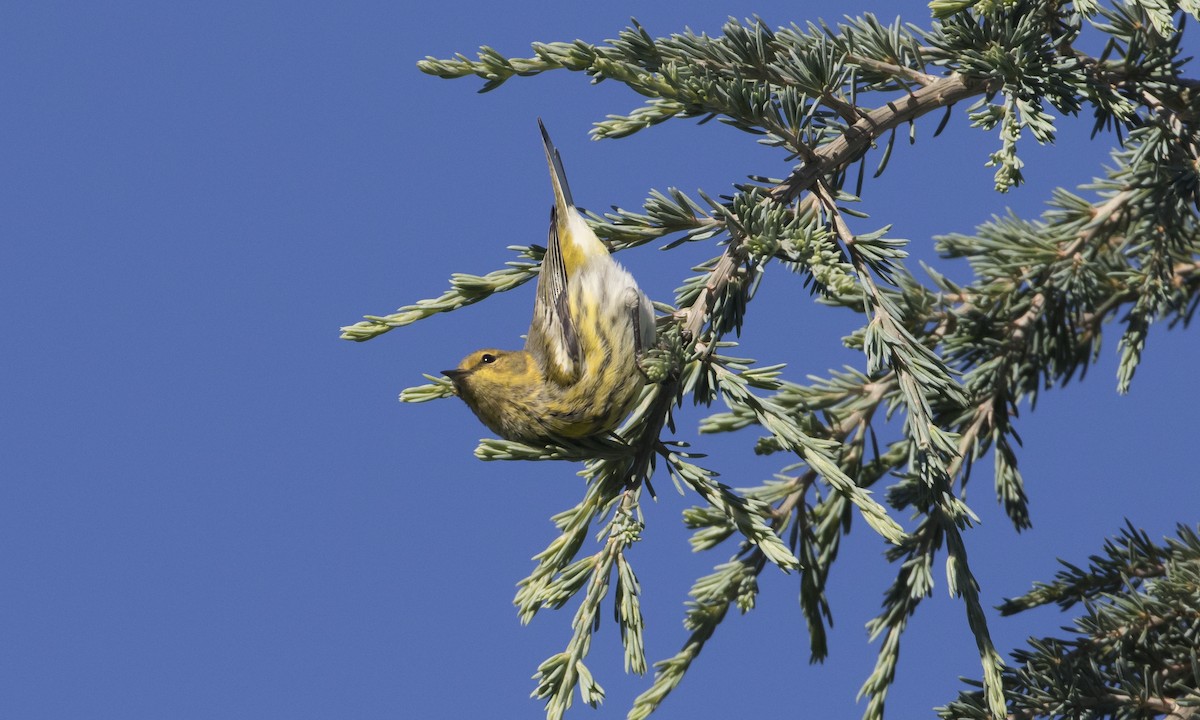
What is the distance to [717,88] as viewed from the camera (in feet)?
9.66

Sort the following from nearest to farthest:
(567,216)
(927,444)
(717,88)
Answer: (927,444) → (717,88) → (567,216)

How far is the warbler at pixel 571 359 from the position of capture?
342 centimetres

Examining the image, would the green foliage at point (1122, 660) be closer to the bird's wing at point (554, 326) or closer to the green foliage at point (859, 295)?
the green foliage at point (859, 295)

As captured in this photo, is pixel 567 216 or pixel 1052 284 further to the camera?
pixel 567 216

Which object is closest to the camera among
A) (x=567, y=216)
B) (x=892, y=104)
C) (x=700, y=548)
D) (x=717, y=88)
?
(x=717, y=88)

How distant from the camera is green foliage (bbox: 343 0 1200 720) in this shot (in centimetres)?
286

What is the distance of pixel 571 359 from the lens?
12.4 feet

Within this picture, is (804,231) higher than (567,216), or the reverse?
(567,216)

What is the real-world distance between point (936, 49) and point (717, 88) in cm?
73

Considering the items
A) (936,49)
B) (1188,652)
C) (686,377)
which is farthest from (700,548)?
(936,49)

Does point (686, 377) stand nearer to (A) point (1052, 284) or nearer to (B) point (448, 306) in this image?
(B) point (448, 306)

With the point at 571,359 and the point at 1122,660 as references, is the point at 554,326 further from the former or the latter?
the point at 1122,660

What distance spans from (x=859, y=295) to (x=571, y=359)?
99 centimetres

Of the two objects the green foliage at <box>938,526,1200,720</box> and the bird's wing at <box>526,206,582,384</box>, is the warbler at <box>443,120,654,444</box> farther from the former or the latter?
the green foliage at <box>938,526,1200,720</box>
